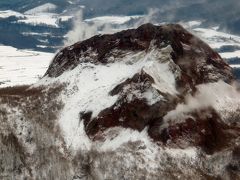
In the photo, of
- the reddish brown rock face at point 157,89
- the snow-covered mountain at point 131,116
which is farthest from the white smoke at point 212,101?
the reddish brown rock face at point 157,89

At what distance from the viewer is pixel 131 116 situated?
75500mm

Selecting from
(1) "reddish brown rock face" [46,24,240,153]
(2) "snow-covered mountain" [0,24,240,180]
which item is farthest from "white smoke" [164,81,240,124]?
(1) "reddish brown rock face" [46,24,240,153]

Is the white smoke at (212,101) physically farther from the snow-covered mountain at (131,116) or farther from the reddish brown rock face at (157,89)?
the reddish brown rock face at (157,89)

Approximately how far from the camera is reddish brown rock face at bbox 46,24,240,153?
244 feet

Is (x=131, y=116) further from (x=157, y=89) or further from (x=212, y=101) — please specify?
(x=212, y=101)

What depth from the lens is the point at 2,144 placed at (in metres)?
69.2

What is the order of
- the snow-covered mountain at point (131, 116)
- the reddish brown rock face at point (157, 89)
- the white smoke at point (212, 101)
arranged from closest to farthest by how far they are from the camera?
the snow-covered mountain at point (131, 116), the reddish brown rock face at point (157, 89), the white smoke at point (212, 101)

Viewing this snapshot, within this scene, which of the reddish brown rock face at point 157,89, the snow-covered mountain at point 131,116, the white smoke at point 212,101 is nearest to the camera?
the snow-covered mountain at point 131,116

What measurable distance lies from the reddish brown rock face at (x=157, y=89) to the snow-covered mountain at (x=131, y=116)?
5.9 inches

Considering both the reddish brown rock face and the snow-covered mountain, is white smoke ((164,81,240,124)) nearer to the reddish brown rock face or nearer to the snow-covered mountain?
the snow-covered mountain

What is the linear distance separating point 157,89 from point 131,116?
5226mm

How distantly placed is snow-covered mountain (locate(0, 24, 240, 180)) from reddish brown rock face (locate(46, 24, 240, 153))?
0.49 feet

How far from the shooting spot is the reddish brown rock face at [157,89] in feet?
244

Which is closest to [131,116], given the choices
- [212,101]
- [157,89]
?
[157,89]
